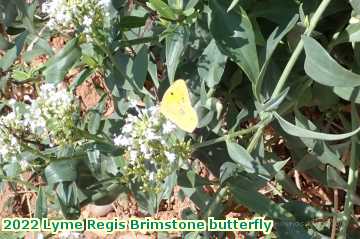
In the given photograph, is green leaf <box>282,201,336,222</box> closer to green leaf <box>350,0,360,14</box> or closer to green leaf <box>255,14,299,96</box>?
green leaf <box>255,14,299,96</box>

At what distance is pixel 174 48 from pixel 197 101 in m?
0.21

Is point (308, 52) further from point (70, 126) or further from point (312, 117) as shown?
point (312, 117)

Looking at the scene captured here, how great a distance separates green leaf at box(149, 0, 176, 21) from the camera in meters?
1.29

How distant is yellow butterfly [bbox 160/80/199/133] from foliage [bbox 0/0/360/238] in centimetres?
4

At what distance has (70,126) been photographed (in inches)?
50.3

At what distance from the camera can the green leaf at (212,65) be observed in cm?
140

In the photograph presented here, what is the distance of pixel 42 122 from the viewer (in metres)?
1.25

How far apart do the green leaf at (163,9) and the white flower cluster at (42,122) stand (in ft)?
0.88

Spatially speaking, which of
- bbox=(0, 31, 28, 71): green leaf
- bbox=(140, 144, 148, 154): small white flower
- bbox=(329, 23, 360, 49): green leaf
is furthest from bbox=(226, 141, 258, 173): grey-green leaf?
bbox=(0, 31, 28, 71): green leaf

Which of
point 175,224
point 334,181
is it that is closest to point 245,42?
point 334,181

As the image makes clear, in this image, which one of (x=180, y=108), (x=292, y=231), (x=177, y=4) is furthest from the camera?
(x=292, y=231)

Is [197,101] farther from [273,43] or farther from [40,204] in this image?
[40,204]

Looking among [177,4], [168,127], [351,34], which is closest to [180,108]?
[168,127]

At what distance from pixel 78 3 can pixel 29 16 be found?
361mm
